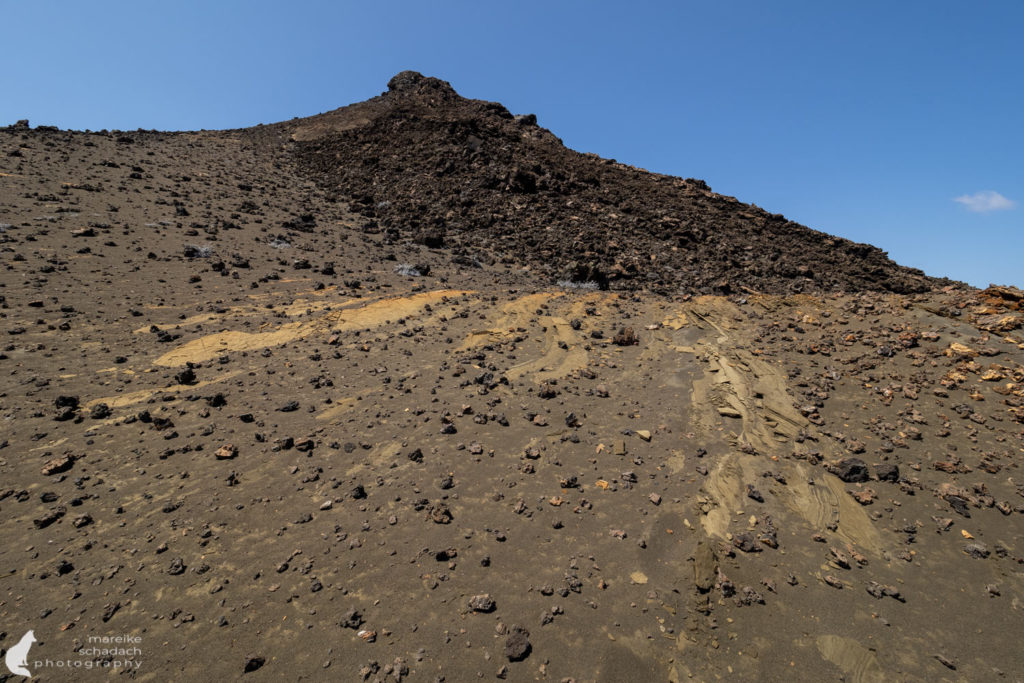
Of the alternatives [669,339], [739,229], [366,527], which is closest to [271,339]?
[366,527]

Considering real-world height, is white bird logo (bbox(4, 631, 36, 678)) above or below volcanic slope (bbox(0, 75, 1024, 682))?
below

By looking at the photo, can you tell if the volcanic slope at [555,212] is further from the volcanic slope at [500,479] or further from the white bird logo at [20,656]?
the white bird logo at [20,656]

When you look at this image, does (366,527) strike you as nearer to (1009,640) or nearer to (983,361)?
(1009,640)

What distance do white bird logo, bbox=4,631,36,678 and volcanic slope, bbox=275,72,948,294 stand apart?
39.1 ft

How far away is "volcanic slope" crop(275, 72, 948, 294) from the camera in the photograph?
13500mm

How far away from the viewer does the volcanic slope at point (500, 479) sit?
Result: 3.75 m

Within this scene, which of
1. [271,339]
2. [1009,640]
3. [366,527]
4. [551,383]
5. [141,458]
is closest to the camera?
[1009,640]

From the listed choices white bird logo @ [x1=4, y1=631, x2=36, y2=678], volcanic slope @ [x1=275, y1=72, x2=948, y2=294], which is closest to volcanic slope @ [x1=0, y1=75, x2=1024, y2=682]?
white bird logo @ [x1=4, y1=631, x2=36, y2=678]

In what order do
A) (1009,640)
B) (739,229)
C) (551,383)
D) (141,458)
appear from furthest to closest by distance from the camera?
(739,229), (551,383), (141,458), (1009,640)

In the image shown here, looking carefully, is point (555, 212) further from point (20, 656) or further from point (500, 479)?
point (20, 656)

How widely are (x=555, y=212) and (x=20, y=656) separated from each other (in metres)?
16.6

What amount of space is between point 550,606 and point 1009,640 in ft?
14.1

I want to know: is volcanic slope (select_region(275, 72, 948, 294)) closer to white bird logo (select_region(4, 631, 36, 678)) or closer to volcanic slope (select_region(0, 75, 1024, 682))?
volcanic slope (select_region(0, 75, 1024, 682))

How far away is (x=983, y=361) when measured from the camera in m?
7.13
